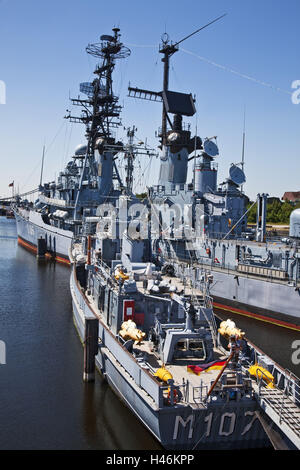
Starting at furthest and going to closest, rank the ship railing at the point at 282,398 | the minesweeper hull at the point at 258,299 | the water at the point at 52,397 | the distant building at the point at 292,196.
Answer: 1. the distant building at the point at 292,196
2. the minesweeper hull at the point at 258,299
3. the water at the point at 52,397
4. the ship railing at the point at 282,398

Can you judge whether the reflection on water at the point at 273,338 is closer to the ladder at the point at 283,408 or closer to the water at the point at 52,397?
the ladder at the point at 283,408

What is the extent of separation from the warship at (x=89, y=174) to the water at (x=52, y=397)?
87.6 ft

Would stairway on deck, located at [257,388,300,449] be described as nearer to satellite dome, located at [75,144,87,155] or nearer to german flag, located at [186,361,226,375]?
german flag, located at [186,361,226,375]

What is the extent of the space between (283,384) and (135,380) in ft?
16.6

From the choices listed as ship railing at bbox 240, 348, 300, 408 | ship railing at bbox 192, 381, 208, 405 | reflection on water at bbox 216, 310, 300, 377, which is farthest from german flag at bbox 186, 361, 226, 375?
reflection on water at bbox 216, 310, 300, 377

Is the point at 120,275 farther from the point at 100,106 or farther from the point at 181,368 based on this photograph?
the point at 100,106

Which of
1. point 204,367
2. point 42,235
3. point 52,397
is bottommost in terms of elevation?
point 52,397

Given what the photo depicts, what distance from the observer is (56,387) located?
56.1 feet

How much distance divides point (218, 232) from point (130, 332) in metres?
22.8

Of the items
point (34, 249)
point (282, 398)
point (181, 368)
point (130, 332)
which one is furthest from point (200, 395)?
point (34, 249)

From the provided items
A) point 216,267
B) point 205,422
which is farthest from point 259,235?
point 205,422

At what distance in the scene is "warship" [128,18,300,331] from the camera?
28047 mm

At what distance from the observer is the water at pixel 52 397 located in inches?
537

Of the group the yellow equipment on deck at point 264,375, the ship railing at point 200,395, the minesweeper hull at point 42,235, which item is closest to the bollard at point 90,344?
the ship railing at point 200,395
